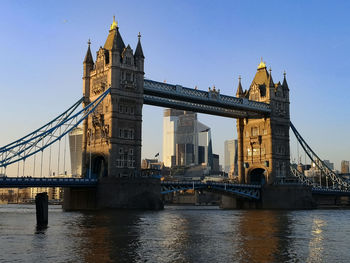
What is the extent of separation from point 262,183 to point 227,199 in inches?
501

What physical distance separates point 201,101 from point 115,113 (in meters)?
21.5

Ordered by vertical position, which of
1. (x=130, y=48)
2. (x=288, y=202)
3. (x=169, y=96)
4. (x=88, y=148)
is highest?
(x=130, y=48)

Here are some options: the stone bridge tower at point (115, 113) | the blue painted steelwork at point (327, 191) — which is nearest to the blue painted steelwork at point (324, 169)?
the blue painted steelwork at point (327, 191)

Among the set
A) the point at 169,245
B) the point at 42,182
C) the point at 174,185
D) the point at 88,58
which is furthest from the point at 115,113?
the point at 169,245

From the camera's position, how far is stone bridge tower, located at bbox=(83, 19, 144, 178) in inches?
3386

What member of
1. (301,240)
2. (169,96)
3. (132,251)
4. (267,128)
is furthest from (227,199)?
(132,251)

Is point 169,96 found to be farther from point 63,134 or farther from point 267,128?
point 267,128

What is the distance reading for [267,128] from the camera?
112688 mm

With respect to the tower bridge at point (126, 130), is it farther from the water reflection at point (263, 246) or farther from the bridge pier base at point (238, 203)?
the water reflection at point (263, 246)

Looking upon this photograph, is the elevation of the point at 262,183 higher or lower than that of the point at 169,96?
lower

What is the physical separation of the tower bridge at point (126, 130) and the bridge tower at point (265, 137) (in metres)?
0.25

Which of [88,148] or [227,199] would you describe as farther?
[227,199]

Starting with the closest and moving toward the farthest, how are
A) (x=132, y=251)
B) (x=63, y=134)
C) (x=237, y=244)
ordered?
(x=132, y=251)
(x=237, y=244)
(x=63, y=134)

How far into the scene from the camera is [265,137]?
113 metres
